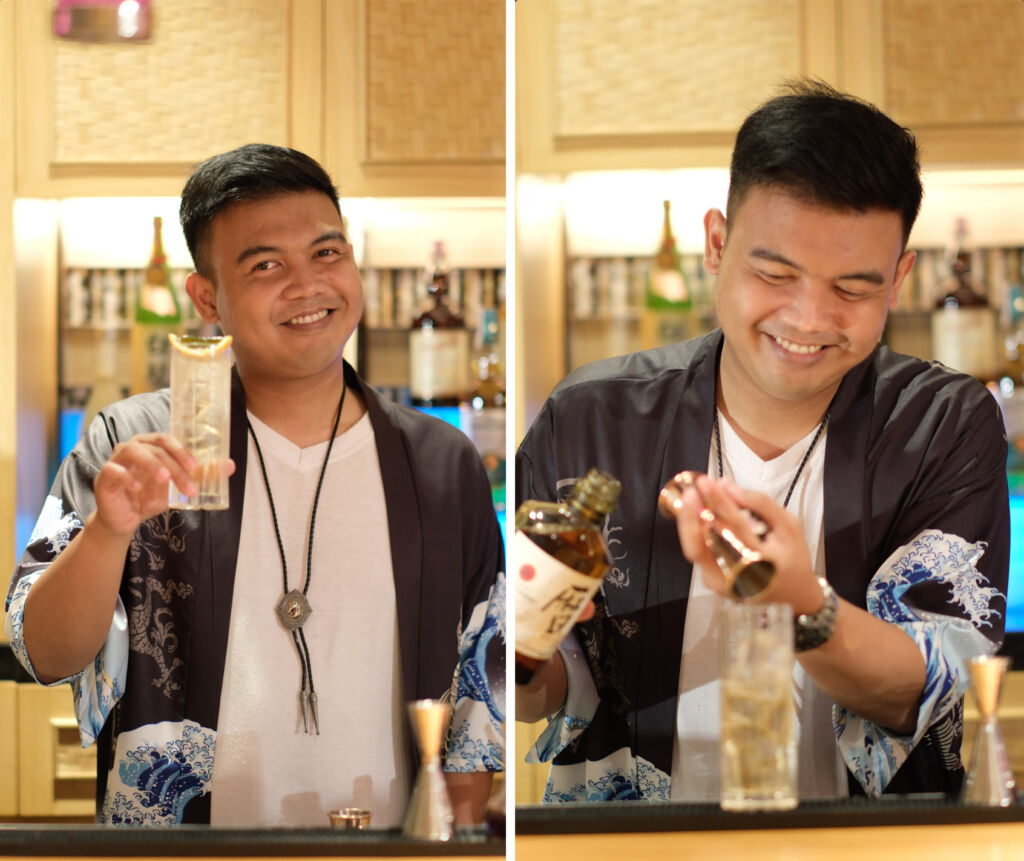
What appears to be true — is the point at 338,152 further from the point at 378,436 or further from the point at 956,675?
the point at 956,675

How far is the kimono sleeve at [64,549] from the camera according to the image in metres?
1.38

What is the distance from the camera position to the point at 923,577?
4.46 ft

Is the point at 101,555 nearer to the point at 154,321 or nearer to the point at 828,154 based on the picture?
the point at 154,321

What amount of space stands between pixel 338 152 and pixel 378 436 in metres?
0.35

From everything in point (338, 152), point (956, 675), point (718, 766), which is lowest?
point (718, 766)

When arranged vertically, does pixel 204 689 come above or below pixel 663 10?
below

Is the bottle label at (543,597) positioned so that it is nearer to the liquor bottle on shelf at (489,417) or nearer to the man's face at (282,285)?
the liquor bottle on shelf at (489,417)

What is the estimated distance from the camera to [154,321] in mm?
1409

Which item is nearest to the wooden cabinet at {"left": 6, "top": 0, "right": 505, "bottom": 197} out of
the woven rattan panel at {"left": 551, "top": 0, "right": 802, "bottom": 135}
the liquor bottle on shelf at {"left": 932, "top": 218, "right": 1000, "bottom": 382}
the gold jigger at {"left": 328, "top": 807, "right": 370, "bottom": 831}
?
the woven rattan panel at {"left": 551, "top": 0, "right": 802, "bottom": 135}

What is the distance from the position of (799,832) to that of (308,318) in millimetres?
831

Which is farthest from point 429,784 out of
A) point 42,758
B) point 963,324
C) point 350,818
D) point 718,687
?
point 963,324

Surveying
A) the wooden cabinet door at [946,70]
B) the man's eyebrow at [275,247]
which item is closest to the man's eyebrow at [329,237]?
the man's eyebrow at [275,247]

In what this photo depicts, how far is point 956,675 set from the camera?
1366 millimetres

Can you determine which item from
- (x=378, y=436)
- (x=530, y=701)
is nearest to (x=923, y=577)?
(x=530, y=701)
